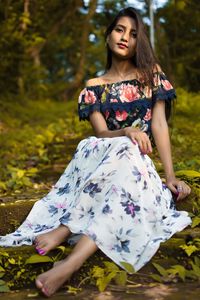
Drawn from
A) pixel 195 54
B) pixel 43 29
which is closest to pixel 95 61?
pixel 43 29

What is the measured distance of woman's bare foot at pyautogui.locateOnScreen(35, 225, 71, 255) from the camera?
103 inches

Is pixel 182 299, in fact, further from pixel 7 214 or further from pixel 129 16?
pixel 129 16

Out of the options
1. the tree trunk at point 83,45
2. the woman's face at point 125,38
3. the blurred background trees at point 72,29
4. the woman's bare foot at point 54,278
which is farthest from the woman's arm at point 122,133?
the tree trunk at point 83,45

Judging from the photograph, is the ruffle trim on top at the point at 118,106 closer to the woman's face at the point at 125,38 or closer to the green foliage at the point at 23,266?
the woman's face at the point at 125,38

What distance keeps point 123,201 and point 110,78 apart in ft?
3.24

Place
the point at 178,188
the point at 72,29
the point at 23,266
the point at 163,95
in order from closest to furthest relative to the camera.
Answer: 1. the point at 23,266
2. the point at 178,188
3. the point at 163,95
4. the point at 72,29

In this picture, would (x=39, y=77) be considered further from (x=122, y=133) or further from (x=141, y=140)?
(x=141, y=140)

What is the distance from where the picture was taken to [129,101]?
3.27 metres

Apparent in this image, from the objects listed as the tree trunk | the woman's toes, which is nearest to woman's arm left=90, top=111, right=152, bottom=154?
the woman's toes

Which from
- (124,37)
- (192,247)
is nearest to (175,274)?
(192,247)

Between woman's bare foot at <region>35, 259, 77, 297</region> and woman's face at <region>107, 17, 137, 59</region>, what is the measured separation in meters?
1.40

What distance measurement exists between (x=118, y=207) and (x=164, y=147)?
26.5 inches

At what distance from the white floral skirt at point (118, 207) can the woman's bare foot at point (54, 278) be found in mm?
199

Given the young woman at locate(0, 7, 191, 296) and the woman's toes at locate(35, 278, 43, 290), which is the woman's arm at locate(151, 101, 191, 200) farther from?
the woman's toes at locate(35, 278, 43, 290)
